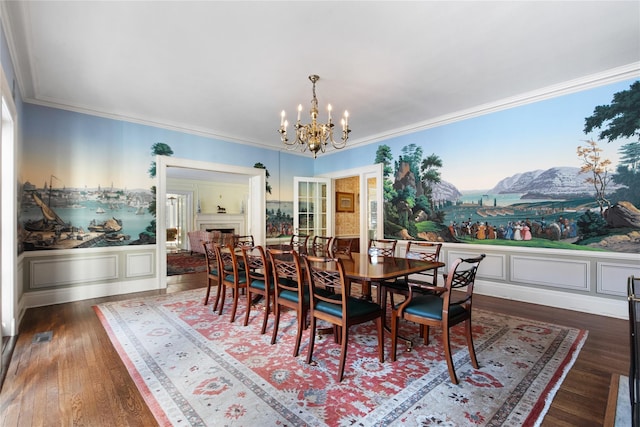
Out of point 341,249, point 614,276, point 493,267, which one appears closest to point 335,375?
point 341,249

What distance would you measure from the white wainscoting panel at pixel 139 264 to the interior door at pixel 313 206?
2.95m

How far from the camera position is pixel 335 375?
88.9 inches

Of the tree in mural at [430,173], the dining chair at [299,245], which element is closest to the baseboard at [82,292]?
the dining chair at [299,245]

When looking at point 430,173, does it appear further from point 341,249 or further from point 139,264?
point 139,264

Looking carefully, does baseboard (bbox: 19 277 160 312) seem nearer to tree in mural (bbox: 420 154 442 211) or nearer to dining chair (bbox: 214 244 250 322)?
dining chair (bbox: 214 244 250 322)

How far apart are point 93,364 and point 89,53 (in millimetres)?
2950

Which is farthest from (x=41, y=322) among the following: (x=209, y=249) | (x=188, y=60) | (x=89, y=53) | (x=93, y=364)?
(x=188, y=60)

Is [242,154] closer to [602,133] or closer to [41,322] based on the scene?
[41,322]

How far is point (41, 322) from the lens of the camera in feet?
11.4

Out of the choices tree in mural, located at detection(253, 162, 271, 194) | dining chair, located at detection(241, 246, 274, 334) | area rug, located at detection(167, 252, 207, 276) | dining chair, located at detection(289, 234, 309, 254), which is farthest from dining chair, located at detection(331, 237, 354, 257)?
area rug, located at detection(167, 252, 207, 276)

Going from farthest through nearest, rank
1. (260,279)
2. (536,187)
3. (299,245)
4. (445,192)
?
(445,192)
(299,245)
(536,187)
(260,279)

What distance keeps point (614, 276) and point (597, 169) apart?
1.29 m

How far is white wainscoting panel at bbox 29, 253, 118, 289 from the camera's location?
4.12 m

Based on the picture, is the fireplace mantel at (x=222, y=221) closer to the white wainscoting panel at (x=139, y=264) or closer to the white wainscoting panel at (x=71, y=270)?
the white wainscoting panel at (x=139, y=264)
